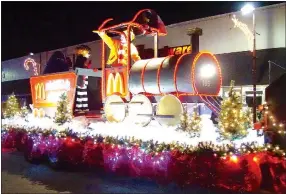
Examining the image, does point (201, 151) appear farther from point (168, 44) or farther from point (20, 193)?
point (168, 44)

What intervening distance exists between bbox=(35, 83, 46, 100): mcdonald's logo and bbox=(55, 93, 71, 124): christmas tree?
255cm

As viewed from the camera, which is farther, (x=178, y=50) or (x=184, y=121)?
(x=178, y=50)

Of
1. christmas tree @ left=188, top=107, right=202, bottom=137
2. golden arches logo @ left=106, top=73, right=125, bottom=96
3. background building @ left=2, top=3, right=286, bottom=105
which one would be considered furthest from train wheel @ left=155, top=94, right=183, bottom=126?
background building @ left=2, top=3, right=286, bottom=105

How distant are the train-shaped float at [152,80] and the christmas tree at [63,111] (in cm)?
94

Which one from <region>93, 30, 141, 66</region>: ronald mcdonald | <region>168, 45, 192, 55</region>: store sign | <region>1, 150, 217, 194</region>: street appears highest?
<region>168, 45, 192, 55</region>: store sign

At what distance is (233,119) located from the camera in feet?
25.5

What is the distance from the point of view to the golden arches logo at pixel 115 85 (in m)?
11.1

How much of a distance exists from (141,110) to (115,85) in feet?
5.55

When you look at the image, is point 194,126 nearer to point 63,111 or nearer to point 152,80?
point 152,80

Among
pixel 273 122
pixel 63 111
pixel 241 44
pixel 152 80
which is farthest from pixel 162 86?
pixel 241 44

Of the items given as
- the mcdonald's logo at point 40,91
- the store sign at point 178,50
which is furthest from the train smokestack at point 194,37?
the store sign at point 178,50

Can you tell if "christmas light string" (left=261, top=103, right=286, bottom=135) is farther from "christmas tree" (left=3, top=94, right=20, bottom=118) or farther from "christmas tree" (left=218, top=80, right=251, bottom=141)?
"christmas tree" (left=3, top=94, right=20, bottom=118)

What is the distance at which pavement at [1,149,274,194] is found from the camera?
303 inches

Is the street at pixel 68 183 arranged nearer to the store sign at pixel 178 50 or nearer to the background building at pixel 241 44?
the background building at pixel 241 44
